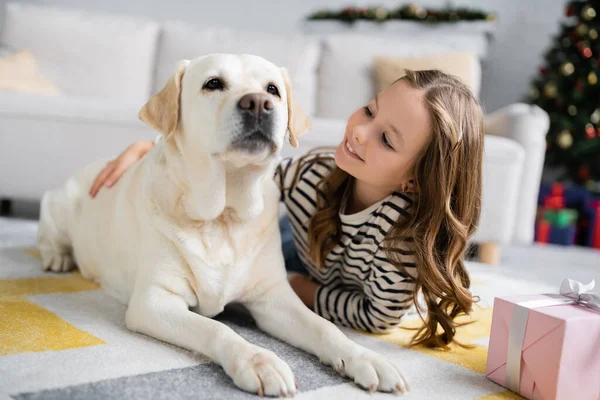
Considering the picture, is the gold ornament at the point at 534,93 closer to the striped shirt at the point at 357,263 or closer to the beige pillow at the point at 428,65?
the beige pillow at the point at 428,65

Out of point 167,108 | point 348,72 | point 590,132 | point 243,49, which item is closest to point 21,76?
point 243,49

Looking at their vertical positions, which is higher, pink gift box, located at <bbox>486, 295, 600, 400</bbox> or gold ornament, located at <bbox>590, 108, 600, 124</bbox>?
gold ornament, located at <bbox>590, 108, 600, 124</bbox>

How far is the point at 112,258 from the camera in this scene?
171 cm

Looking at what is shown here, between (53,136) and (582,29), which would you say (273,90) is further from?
(582,29)

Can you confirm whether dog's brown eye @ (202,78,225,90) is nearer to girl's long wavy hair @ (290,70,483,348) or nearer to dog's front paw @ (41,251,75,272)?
girl's long wavy hair @ (290,70,483,348)

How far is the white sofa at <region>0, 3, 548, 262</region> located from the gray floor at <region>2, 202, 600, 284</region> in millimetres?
169

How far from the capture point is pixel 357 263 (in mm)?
1715

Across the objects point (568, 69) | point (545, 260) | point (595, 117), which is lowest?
point (545, 260)

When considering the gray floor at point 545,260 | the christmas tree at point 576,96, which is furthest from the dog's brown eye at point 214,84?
the christmas tree at point 576,96

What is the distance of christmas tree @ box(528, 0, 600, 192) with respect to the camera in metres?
4.69

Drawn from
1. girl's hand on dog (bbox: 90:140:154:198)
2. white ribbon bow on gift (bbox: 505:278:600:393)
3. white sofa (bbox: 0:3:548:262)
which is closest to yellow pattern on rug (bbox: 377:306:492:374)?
white ribbon bow on gift (bbox: 505:278:600:393)

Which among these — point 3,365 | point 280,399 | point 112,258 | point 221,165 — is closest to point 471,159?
point 221,165

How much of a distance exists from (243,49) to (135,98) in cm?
80

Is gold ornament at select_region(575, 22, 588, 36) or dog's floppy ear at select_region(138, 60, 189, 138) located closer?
dog's floppy ear at select_region(138, 60, 189, 138)
